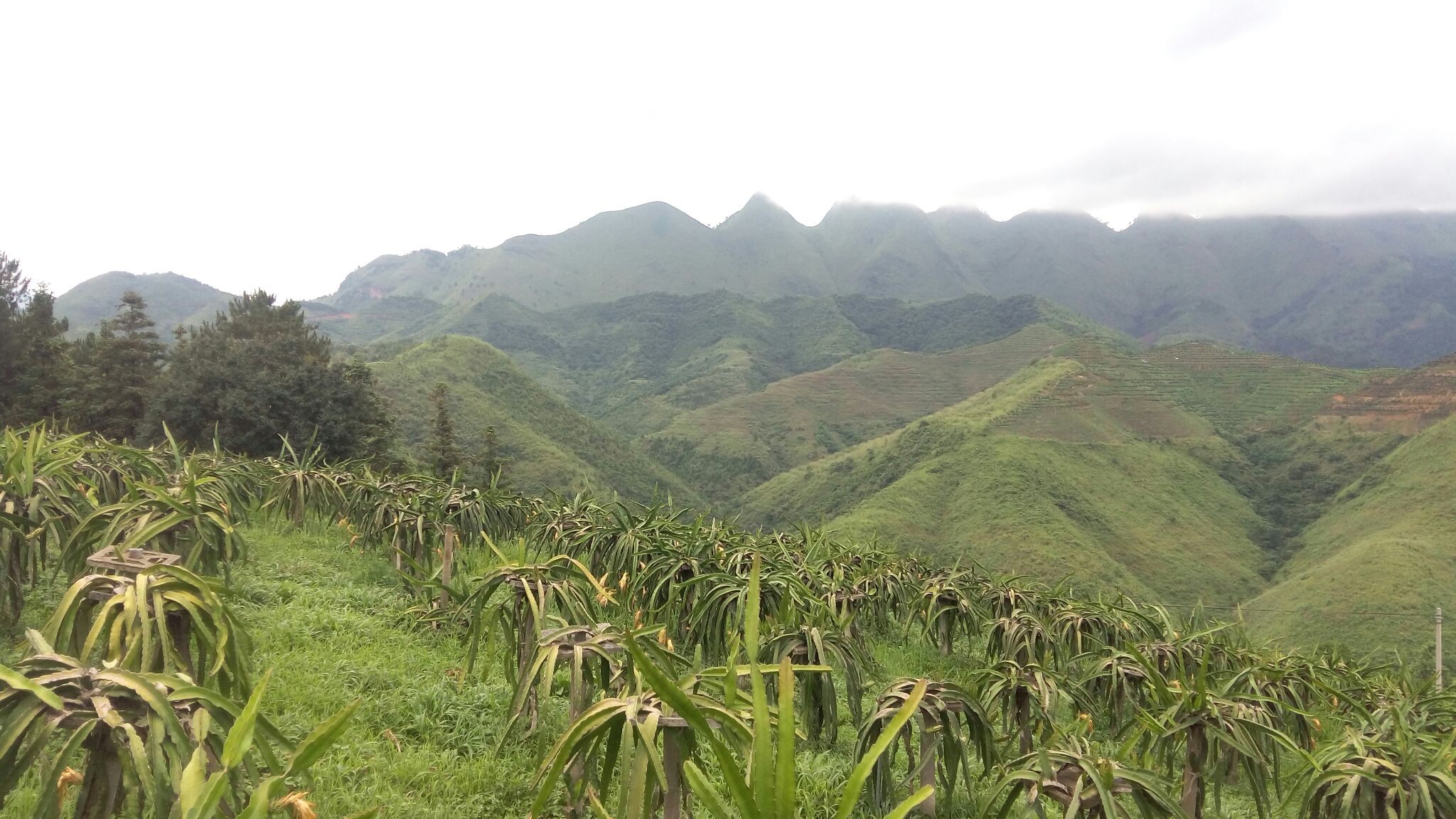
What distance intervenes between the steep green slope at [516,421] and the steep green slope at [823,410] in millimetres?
12399

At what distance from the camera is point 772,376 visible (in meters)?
151

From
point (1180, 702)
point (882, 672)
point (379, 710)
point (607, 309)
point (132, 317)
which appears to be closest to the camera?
point (1180, 702)

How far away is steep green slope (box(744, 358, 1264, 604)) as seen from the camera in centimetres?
5216

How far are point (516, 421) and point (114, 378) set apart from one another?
45.3m

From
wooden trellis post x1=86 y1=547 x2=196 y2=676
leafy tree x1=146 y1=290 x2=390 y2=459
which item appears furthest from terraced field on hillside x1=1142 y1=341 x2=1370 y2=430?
wooden trellis post x1=86 y1=547 x2=196 y2=676

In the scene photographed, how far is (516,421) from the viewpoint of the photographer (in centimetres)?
6956

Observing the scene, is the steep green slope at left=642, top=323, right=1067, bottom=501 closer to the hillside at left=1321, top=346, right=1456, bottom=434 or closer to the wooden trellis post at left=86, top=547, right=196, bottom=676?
the hillside at left=1321, top=346, right=1456, bottom=434

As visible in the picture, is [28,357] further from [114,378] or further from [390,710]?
[390,710]

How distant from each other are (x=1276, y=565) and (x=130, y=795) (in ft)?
246

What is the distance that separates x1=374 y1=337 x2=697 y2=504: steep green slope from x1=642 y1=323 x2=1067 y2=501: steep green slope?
12.4 metres

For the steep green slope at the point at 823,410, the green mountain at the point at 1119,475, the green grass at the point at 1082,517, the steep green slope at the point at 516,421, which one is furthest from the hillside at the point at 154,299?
the green grass at the point at 1082,517

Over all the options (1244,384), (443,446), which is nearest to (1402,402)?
(1244,384)

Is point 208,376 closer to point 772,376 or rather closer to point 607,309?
point 772,376

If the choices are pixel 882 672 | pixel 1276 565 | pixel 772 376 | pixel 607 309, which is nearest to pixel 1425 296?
pixel 772 376
